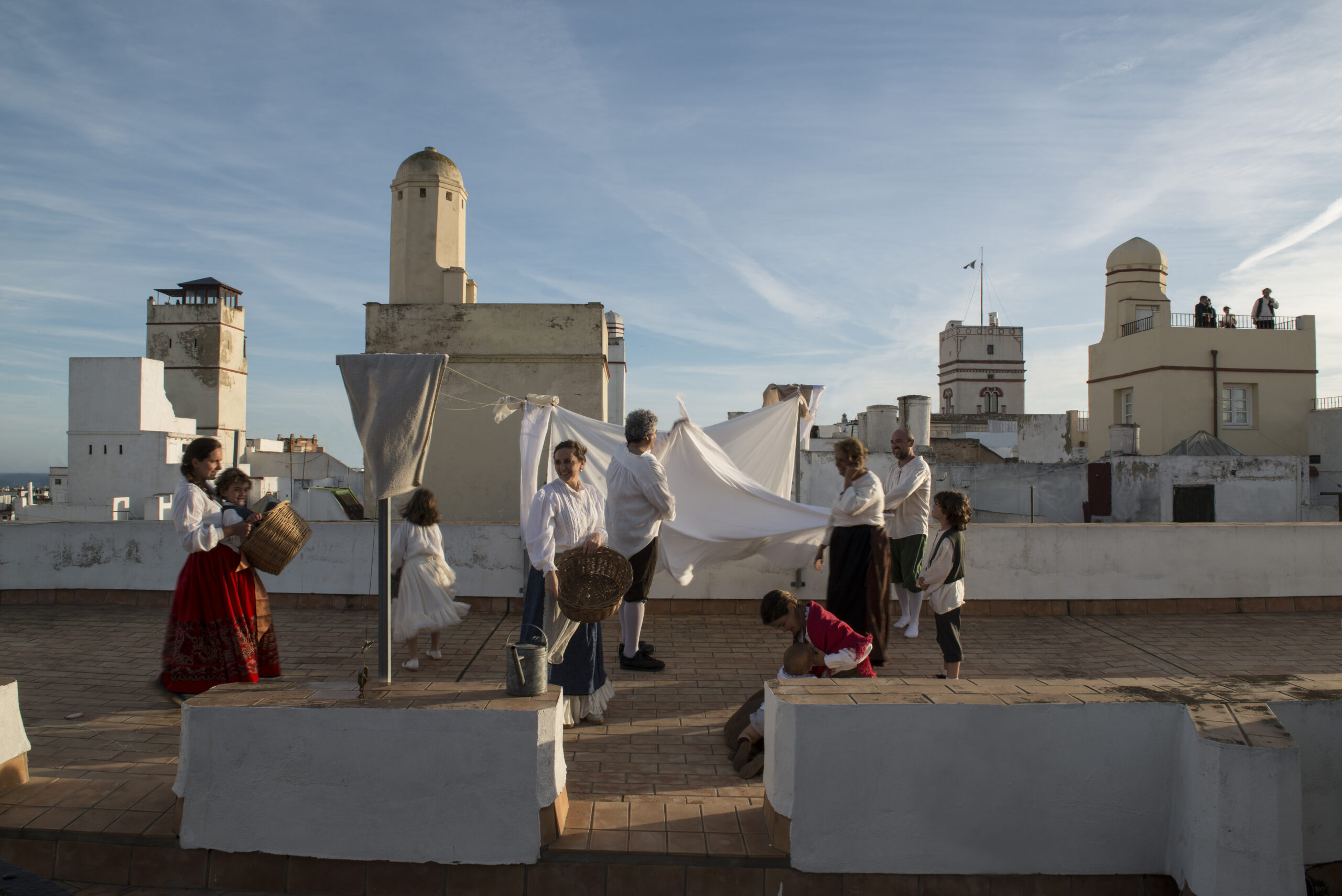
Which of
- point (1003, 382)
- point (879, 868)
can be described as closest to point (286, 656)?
point (879, 868)

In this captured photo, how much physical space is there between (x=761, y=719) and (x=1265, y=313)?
3371cm

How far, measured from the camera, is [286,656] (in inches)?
243

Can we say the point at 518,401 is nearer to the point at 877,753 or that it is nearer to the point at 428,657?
the point at 428,657

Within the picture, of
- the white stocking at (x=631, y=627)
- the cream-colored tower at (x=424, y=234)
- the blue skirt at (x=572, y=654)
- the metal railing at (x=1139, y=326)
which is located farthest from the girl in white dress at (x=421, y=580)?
the metal railing at (x=1139, y=326)

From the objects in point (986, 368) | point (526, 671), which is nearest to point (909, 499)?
point (526, 671)

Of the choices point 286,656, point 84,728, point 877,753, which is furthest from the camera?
point 286,656

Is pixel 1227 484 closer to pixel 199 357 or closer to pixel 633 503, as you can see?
pixel 633 503

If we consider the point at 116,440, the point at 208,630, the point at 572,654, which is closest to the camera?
the point at 572,654

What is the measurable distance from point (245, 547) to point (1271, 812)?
4941mm

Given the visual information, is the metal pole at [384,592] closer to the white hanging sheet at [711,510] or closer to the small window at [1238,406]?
the white hanging sheet at [711,510]

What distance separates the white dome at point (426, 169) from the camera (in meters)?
21.6

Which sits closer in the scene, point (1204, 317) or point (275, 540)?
point (275, 540)

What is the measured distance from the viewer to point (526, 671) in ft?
10.4

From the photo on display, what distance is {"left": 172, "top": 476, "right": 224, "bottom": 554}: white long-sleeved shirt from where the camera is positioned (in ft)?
15.1
